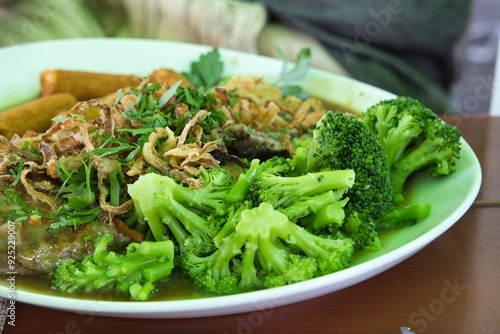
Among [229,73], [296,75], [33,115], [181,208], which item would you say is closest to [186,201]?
[181,208]

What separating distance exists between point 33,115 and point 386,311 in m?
1.90

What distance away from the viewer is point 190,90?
6.14 ft

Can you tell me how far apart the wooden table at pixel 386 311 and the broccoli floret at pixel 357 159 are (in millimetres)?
221

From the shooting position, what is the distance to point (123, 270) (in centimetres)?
131

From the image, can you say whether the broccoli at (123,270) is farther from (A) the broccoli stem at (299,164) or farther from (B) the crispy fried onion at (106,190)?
(A) the broccoli stem at (299,164)

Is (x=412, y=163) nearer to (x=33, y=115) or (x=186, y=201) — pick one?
(x=186, y=201)

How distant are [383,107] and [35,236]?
1359mm

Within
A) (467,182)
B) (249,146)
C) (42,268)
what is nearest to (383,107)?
(467,182)

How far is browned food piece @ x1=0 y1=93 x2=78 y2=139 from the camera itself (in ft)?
7.38

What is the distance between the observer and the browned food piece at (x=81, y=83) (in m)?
2.62

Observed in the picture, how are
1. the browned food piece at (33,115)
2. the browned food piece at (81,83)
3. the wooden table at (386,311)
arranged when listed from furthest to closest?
the browned food piece at (81,83) < the browned food piece at (33,115) < the wooden table at (386,311)

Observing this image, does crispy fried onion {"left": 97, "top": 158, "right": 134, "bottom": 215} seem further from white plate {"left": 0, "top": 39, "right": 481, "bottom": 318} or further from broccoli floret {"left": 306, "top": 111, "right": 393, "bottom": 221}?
broccoli floret {"left": 306, "top": 111, "right": 393, "bottom": 221}

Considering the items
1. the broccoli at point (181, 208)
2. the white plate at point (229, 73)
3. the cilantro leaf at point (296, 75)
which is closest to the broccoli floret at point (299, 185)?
the broccoli at point (181, 208)

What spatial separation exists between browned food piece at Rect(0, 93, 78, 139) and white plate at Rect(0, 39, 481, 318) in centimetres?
35
